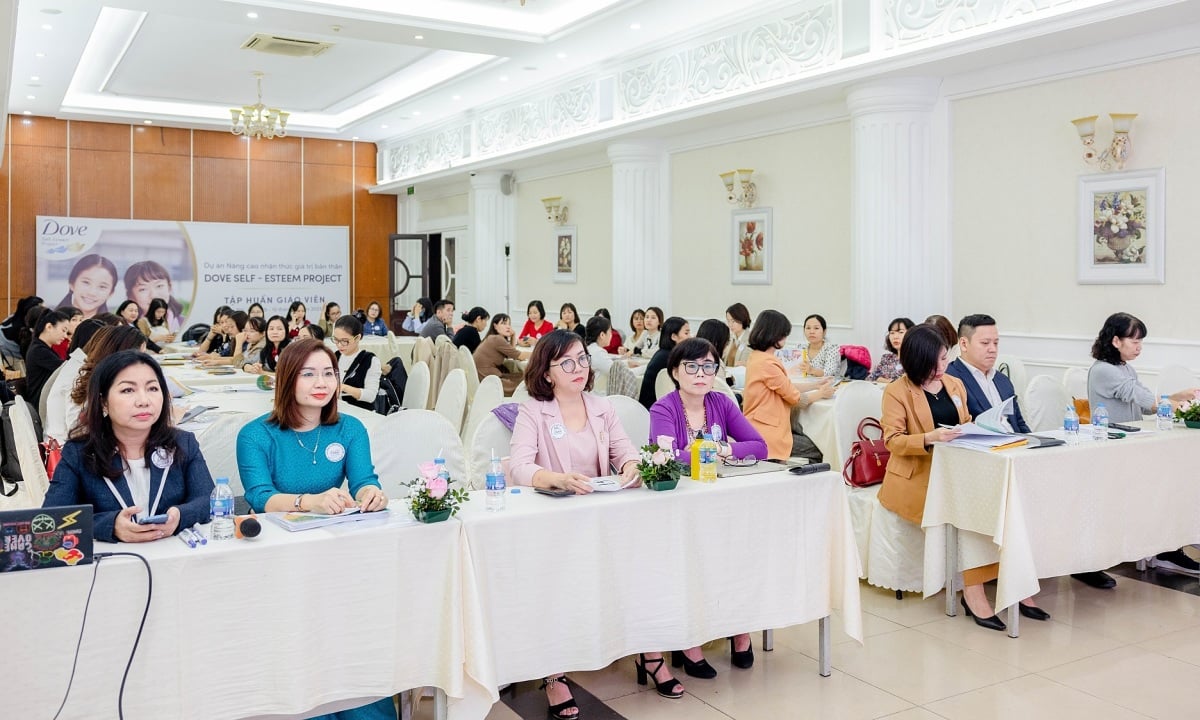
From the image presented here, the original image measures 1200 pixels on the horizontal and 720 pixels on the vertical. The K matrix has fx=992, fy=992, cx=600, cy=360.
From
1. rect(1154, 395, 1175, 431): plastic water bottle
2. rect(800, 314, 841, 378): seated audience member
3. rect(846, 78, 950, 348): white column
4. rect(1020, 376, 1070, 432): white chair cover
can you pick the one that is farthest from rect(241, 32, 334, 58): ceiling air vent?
rect(1154, 395, 1175, 431): plastic water bottle

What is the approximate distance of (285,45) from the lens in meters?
10.9

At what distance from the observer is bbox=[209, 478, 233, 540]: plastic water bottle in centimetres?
276

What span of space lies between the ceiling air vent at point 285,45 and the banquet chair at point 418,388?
17.2 feet

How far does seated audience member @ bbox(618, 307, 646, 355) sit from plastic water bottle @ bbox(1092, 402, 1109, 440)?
5776mm

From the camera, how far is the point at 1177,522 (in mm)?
4812

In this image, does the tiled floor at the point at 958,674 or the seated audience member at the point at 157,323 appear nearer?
the tiled floor at the point at 958,674

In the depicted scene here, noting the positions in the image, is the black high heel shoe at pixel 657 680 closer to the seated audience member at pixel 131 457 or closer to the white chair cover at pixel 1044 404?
the seated audience member at pixel 131 457

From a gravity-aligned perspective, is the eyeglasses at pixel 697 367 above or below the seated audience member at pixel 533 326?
below

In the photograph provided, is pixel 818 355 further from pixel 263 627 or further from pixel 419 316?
pixel 419 316

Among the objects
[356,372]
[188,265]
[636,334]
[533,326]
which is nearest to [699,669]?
[356,372]

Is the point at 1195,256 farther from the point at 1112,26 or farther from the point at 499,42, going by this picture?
the point at 499,42

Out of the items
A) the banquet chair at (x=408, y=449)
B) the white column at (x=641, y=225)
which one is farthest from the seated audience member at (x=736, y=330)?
the banquet chair at (x=408, y=449)

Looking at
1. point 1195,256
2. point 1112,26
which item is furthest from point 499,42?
point 1195,256

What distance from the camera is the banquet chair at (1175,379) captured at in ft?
20.3
